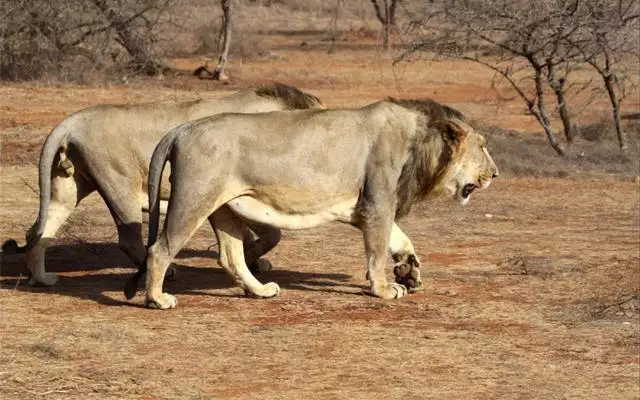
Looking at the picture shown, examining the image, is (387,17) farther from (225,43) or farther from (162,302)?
(162,302)

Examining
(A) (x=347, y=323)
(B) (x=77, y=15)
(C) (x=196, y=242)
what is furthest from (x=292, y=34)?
(A) (x=347, y=323)

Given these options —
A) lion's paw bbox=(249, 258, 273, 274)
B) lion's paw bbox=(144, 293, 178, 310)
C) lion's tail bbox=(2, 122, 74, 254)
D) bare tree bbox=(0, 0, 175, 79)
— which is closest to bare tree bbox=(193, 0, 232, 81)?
bare tree bbox=(0, 0, 175, 79)

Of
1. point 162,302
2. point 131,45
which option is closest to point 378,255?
point 162,302

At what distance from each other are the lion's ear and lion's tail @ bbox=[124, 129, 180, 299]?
6.39ft

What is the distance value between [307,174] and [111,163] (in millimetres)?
1548

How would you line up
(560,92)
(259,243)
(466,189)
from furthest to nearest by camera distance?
(560,92), (259,243), (466,189)

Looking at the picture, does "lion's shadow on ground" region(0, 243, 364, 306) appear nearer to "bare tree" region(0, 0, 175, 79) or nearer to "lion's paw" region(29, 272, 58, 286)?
"lion's paw" region(29, 272, 58, 286)

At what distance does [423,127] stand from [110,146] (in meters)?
2.30

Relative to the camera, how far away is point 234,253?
1007cm

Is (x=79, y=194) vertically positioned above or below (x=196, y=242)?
above

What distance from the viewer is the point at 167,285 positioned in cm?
1066

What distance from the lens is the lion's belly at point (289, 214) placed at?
966cm

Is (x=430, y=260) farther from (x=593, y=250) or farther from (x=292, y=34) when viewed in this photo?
(x=292, y=34)

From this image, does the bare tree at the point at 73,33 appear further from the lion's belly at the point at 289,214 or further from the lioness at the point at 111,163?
the lion's belly at the point at 289,214
